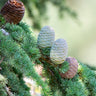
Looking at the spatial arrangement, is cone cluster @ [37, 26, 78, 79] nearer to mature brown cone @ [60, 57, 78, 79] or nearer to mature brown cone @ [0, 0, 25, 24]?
mature brown cone @ [60, 57, 78, 79]

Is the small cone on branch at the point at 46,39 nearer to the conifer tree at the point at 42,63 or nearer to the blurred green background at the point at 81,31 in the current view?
the conifer tree at the point at 42,63

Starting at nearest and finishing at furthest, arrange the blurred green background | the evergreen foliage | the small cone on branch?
1. the evergreen foliage
2. the small cone on branch
3. the blurred green background

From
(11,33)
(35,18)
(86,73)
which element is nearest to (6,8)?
(11,33)

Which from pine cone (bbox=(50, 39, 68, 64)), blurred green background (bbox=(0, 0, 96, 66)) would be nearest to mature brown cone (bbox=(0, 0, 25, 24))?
pine cone (bbox=(50, 39, 68, 64))

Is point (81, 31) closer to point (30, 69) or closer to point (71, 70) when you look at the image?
point (71, 70)

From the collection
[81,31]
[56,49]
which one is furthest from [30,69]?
[81,31]

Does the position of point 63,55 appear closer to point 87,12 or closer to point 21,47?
point 21,47

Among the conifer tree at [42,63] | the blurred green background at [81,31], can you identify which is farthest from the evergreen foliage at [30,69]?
the blurred green background at [81,31]

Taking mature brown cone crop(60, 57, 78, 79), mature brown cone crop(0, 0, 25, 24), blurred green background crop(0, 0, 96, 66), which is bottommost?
blurred green background crop(0, 0, 96, 66)
